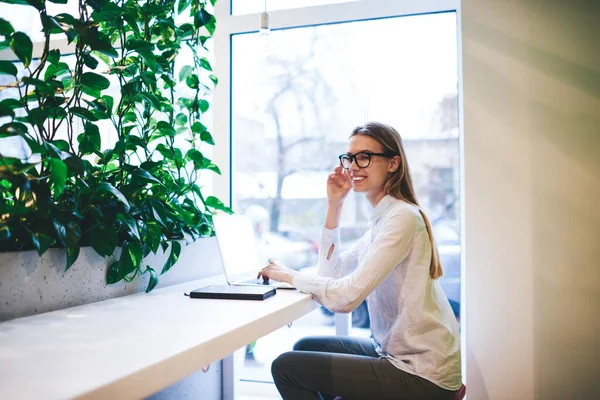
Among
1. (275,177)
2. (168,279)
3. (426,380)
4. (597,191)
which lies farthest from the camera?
(275,177)

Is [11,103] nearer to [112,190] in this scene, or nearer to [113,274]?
[112,190]

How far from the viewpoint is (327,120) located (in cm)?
269

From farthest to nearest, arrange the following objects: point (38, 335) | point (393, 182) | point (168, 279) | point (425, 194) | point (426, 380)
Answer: point (425, 194), point (168, 279), point (393, 182), point (426, 380), point (38, 335)

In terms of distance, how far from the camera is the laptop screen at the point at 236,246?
5.96 feet

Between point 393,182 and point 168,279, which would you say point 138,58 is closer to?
point 168,279

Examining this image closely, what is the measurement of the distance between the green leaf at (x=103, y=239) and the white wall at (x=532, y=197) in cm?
149

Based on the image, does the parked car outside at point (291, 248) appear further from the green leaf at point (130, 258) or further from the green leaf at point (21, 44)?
the green leaf at point (21, 44)

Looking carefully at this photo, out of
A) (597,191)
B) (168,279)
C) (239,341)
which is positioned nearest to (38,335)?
(239,341)

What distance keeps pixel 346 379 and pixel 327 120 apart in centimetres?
154

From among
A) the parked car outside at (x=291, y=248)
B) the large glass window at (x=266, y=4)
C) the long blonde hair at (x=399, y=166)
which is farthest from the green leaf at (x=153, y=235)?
the large glass window at (x=266, y=4)

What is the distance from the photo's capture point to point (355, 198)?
2604 mm

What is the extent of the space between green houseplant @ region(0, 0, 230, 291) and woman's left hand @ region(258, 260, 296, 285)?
0.35m

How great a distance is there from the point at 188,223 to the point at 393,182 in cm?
85

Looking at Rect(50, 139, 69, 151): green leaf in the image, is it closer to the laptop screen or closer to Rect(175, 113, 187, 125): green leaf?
the laptop screen
